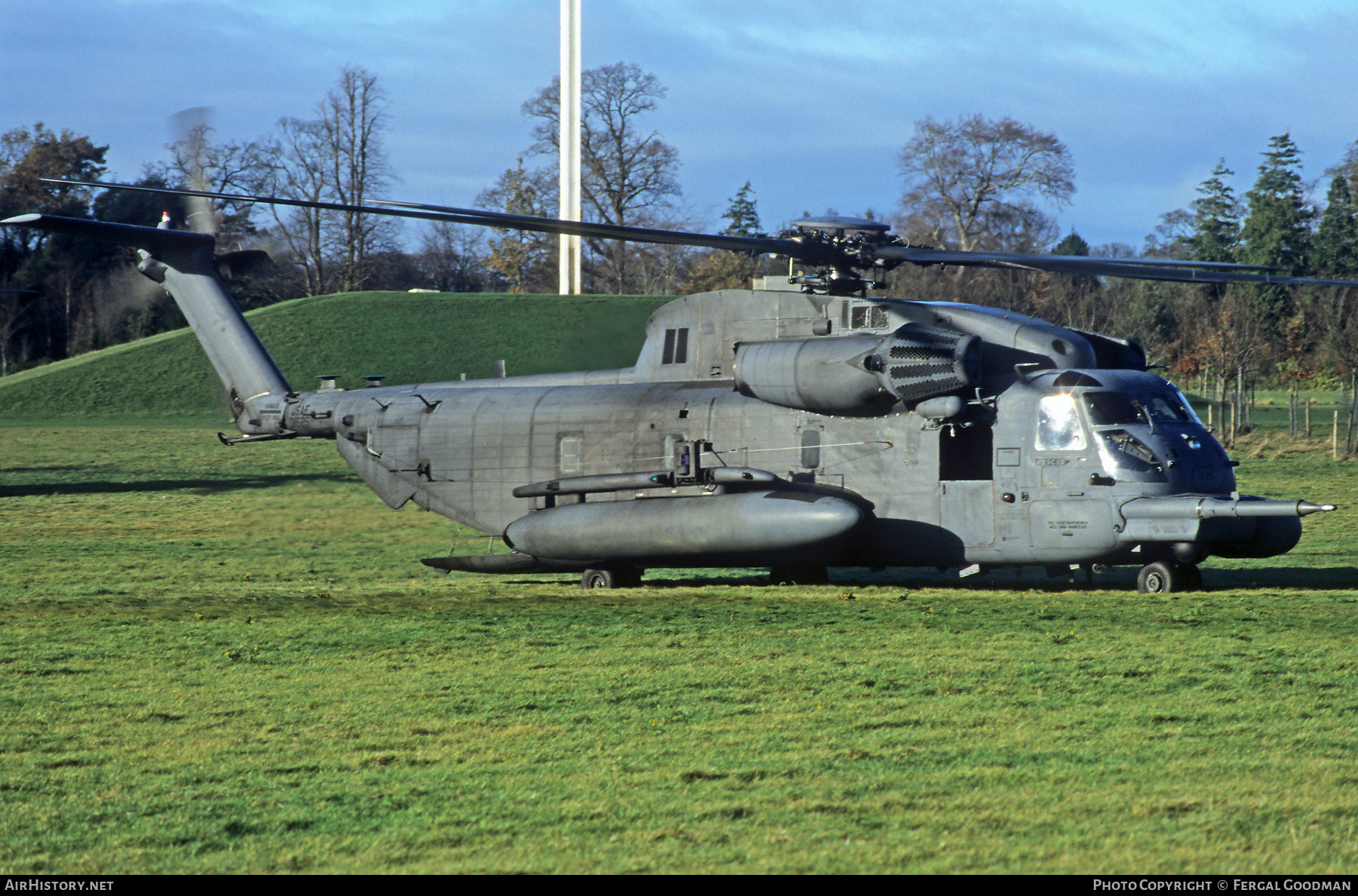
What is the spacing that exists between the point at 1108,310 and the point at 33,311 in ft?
182

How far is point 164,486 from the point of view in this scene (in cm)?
3441

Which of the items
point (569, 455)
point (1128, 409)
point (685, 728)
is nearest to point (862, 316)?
point (1128, 409)

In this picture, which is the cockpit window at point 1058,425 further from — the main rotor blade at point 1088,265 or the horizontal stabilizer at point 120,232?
the horizontal stabilizer at point 120,232

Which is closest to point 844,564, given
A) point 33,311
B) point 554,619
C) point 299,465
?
point 554,619

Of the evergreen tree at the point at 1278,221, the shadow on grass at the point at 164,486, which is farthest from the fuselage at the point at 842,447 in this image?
the evergreen tree at the point at 1278,221

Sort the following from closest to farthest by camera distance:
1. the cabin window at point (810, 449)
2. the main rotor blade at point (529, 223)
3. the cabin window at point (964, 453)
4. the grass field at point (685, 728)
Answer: the grass field at point (685, 728) → the main rotor blade at point (529, 223) → the cabin window at point (964, 453) → the cabin window at point (810, 449)

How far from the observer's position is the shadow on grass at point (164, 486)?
33.4 m

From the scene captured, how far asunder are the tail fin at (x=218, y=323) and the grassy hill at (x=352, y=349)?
26.7m

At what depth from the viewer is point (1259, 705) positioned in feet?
32.6

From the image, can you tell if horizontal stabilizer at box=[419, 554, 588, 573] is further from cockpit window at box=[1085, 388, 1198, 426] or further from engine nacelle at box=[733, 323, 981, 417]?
cockpit window at box=[1085, 388, 1198, 426]

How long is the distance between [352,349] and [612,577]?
4673 cm

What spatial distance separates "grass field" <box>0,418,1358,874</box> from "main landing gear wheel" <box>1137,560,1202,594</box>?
1.06 ft

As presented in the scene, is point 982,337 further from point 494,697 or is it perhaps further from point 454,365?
point 454,365
